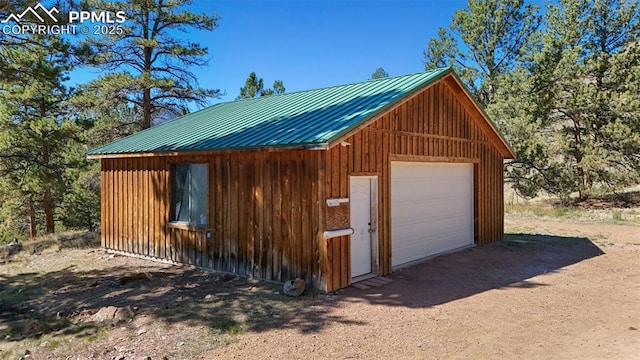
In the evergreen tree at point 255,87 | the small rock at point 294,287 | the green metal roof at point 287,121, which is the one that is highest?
the evergreen tree at point 255,87

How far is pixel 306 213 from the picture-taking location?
7152mm

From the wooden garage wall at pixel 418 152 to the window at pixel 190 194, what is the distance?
3087mm

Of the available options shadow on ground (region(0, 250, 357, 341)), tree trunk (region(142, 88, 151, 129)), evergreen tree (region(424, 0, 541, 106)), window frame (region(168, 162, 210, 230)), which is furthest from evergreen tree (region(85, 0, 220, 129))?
evergreen tree (region(424, 0, 541, 106))

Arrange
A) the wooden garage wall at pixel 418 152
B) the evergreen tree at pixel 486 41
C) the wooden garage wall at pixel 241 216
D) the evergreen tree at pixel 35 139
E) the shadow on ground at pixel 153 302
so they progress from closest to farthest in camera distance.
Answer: the shadow on ground at pixel 153 302
the wooden garage wall at pixel 241 216
the wooden garage wall at pixel 418 152
the evergreen tree at pixel 35 139
the evergreen tree at pixel 486 41

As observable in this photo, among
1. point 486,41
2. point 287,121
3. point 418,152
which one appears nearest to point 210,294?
point 287,121

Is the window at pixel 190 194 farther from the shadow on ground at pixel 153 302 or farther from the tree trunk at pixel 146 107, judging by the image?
the tree trunk at pixel 146 107

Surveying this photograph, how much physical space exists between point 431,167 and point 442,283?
3.22 m

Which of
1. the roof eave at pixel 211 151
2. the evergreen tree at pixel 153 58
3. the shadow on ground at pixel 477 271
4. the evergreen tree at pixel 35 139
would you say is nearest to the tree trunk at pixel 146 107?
the evergreen tree at pixel 153 58

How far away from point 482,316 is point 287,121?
15.8ft

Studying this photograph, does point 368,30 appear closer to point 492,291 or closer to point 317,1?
point 317,1

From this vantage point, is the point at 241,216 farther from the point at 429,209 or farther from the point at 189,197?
the point at 429,209

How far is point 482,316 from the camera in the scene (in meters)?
6.01

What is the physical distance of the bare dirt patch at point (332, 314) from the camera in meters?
4.94

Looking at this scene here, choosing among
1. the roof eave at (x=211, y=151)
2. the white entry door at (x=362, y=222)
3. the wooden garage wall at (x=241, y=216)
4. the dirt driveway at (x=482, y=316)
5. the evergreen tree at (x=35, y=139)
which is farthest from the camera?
the evergreen tree at (x=35, y=139)
